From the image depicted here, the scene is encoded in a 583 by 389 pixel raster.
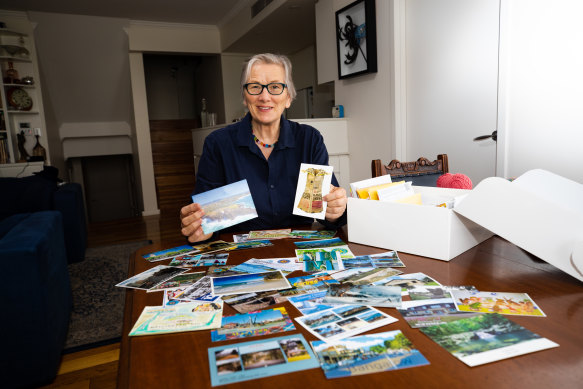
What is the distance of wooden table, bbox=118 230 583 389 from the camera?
1.63 feet

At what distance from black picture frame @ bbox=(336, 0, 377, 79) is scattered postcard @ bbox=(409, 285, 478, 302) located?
9.01 feet

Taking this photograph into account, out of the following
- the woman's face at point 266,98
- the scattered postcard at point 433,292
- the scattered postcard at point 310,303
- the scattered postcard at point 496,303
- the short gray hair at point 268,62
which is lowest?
the scattered postcard at point 496,303

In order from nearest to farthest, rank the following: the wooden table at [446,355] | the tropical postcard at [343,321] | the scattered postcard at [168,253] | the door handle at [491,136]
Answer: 1. the wooden table at [446,355]
2. the tropical postcard at [343,321]
3. the scattered postcard at [168,253]
4. the door handle at [491,136]

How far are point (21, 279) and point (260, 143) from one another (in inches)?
45.1

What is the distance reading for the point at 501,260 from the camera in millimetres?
931

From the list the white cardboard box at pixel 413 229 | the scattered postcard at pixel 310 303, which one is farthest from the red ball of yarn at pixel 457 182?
the scattered postcard at pixel 310 303

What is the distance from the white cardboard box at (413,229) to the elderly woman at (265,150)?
403 millimetres

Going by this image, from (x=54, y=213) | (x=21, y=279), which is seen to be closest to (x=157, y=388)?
(x=21, y=279)

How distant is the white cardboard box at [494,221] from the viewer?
78 cm

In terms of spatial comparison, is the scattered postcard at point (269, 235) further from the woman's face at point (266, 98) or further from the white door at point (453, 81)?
the white door at point (453, 81)

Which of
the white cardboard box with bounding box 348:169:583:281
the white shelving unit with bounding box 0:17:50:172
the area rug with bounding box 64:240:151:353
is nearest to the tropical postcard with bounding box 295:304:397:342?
the white cardboard box with bounding box 348:169:583:281

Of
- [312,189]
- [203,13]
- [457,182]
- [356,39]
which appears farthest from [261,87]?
[203,13]

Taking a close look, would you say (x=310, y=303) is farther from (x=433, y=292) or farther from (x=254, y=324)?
(x=433, y=292)

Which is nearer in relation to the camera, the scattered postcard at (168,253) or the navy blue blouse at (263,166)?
the scattered postcard at (168,253)
